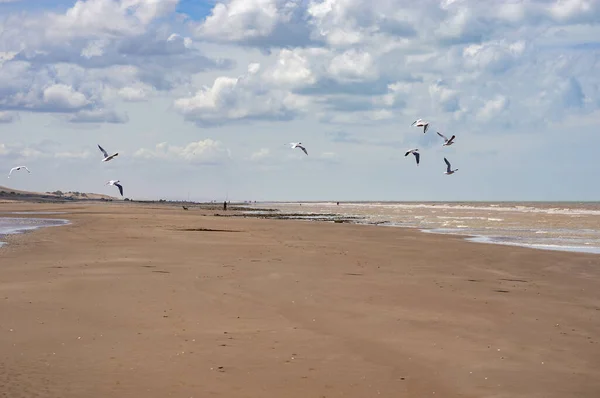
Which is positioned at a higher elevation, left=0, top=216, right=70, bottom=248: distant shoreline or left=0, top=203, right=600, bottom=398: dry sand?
left=0, top=216, right=70, bottom=248: distant shoreline

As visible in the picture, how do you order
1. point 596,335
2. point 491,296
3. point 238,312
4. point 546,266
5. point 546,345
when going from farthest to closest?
1. point 546,266
2. point 491,296
3. point 238,312
4. point 596,335
5. point 546,345

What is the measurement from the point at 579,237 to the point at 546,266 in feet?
56.7

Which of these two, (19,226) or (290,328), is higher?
(19,226)

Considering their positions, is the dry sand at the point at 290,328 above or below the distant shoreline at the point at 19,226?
below

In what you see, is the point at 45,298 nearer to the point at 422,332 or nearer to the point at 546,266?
the point at 422,332

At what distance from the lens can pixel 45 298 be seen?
12.9 metres

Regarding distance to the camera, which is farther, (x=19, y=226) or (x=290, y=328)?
(x=19, y=226)

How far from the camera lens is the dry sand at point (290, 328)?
8219 mm

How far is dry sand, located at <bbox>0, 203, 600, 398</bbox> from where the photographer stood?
324 inches

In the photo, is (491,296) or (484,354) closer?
(484,354)

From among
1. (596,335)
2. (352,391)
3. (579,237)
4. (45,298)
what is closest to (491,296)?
(596,335)

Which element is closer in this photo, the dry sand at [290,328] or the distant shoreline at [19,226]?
the dry sand at [290,328]

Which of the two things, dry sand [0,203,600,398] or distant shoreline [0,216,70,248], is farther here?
distant shoreline [0,216,70,248]

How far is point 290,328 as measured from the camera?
11.1 m
